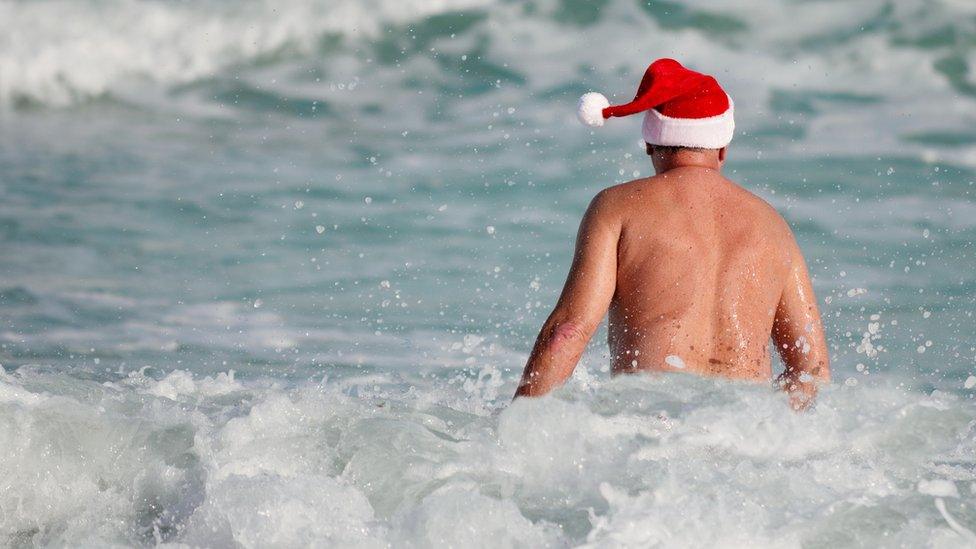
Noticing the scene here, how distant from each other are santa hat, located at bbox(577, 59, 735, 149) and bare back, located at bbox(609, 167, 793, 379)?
0.25 m

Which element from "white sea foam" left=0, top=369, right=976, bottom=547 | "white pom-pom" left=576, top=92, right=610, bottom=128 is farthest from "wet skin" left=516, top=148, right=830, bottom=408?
"white pom-pom" left=576, top=92, right=610, bottom=128

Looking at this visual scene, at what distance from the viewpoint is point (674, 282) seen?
3617mm

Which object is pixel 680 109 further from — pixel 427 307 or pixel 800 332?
pixel 427 307

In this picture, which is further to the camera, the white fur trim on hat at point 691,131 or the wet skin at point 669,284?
the white fur trim on hat at point 691,131

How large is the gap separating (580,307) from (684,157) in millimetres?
681

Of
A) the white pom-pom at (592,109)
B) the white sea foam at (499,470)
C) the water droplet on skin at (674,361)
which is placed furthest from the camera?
the white pom-pom at (592,109)

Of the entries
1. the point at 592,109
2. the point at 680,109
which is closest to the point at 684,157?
the point at 680,109

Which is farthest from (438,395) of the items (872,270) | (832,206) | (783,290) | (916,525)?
(832,206)

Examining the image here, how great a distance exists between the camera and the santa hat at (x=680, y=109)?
154 inches

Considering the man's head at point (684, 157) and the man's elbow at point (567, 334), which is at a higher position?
the man's head at point (684, 157)

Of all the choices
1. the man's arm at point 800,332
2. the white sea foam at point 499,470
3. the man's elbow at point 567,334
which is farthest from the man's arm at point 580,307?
the man's arm at point 800,332

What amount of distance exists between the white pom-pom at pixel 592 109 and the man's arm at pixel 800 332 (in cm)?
80

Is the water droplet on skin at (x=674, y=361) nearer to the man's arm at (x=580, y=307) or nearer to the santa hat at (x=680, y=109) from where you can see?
the man's arm at (x=580, y=307)

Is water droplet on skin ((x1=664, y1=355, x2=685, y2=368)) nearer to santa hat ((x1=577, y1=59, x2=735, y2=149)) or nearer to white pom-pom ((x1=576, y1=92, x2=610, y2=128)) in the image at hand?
santa hat ((x1=577, y1=59, x2=735, y2=149))
